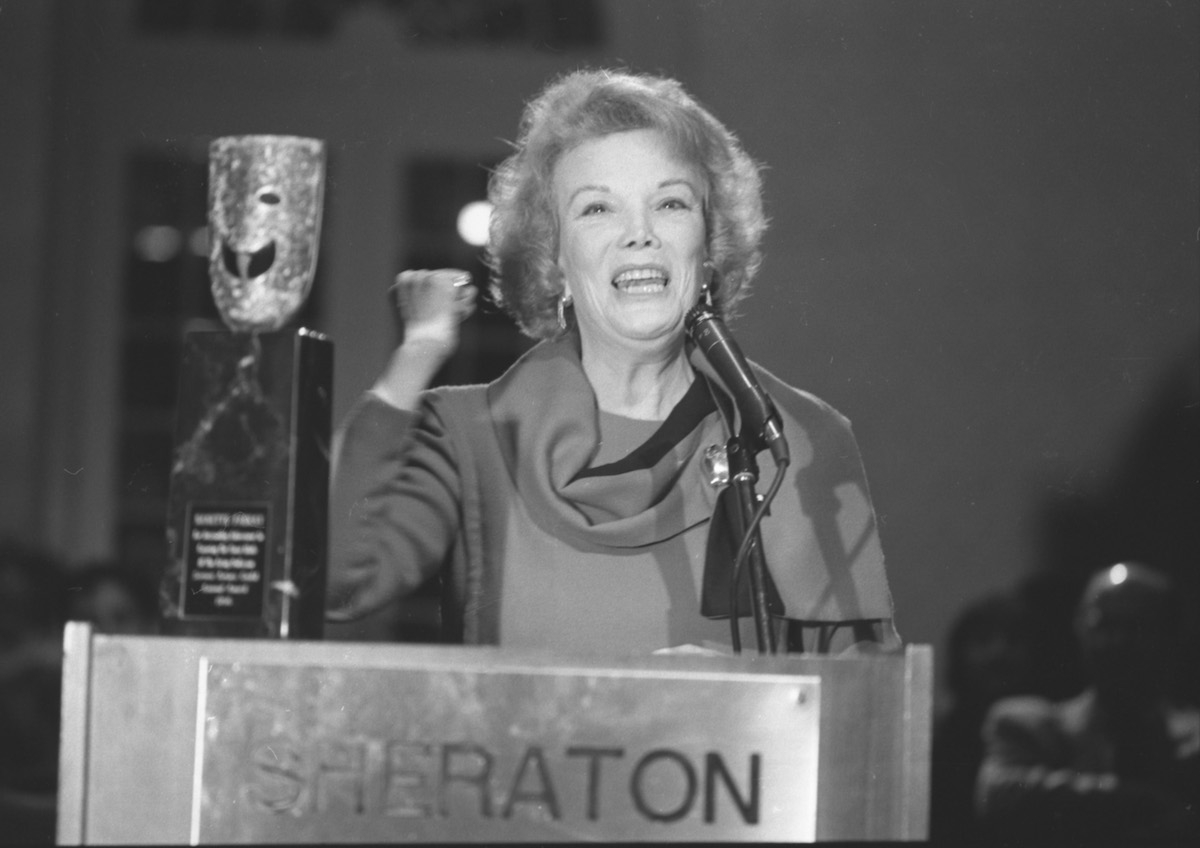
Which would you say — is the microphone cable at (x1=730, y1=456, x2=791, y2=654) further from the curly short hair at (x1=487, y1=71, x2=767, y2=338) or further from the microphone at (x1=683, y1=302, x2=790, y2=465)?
the curly short hair at (x1=487, y1=71, x2=767, y2=338)

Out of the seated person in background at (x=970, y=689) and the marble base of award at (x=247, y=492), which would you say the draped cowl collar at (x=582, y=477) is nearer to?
the marble base of award at (x=247, y=492)

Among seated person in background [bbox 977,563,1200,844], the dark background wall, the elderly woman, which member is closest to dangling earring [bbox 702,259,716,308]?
the elderly woman

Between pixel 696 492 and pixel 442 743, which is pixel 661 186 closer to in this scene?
pixel 696 492

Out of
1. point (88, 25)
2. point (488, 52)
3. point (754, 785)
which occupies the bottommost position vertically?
point (754, 785)

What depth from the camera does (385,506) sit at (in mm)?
1707

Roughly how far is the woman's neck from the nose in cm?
13

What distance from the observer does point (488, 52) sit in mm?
3246

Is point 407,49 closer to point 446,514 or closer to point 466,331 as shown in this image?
point 466,331

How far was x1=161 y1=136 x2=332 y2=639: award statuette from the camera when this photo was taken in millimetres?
1392

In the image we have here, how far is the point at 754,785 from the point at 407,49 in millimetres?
2451

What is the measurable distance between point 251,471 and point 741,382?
454mm

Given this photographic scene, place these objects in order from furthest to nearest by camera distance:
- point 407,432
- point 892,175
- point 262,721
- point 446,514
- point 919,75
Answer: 1. point 892,175
2. point 919,75
3. point 446,514
4. point 407,432
5. point 262,721

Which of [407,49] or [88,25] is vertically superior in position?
[88,25]

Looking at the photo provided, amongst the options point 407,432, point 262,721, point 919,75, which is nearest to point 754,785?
point 262,721
